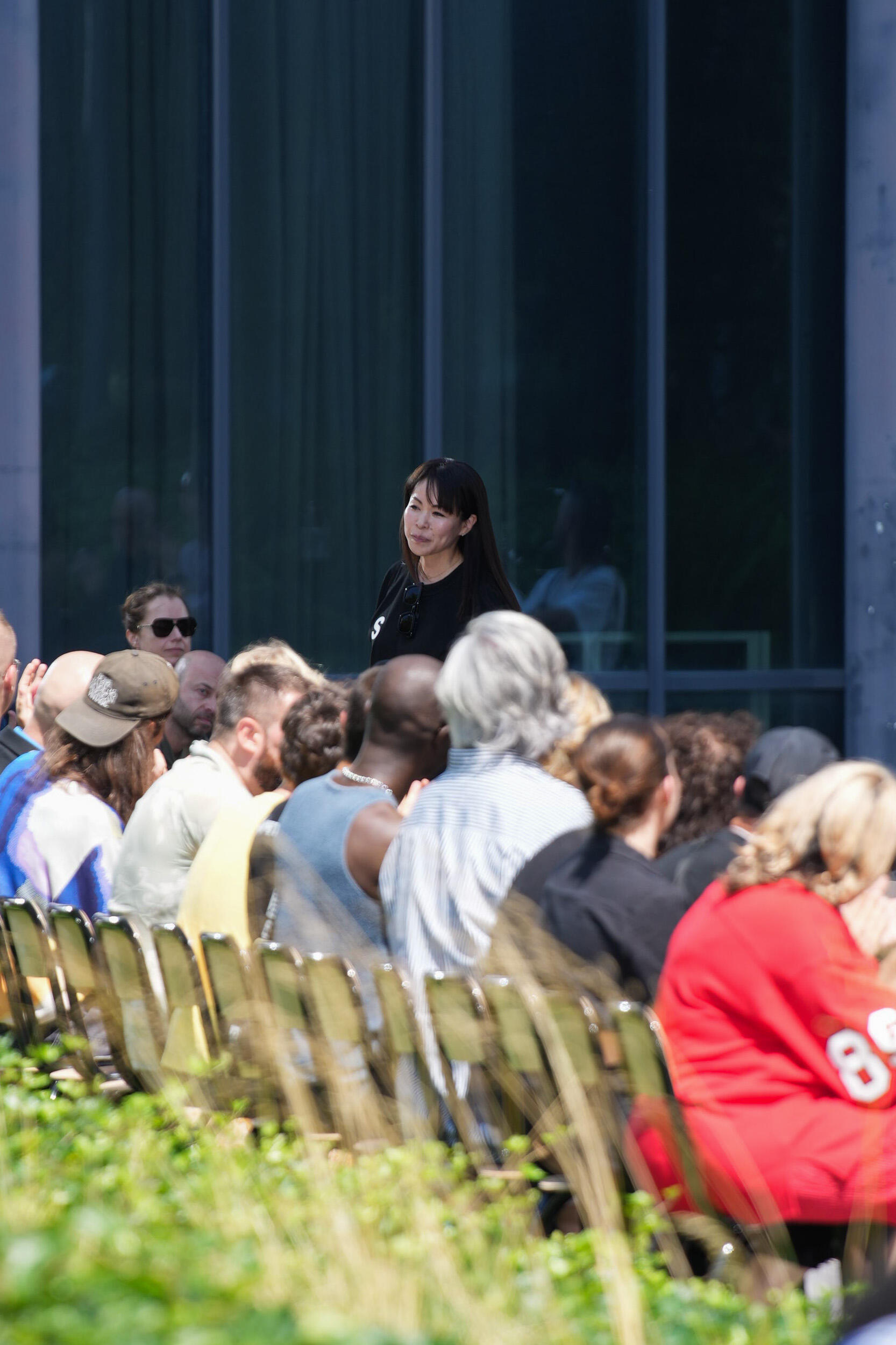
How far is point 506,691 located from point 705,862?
0.66 m

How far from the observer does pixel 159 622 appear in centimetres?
691

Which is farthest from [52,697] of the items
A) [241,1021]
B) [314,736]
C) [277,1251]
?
[277,1251]

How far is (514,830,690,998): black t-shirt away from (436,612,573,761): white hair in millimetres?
395

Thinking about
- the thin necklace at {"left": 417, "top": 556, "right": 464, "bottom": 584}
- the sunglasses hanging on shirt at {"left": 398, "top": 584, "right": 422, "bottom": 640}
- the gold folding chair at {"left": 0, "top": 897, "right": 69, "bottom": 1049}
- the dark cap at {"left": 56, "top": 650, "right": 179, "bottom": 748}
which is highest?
the thin necklace at {"left": 417, "top": 556, "right": 464, "bottom": 584}

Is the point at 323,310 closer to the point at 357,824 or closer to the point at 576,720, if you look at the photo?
the point at 576,720

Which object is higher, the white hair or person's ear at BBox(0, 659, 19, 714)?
the white hair

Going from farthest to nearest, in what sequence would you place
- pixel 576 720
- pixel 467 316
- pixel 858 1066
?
pixel 467 316
pixel 576 720
pixel 858 1066

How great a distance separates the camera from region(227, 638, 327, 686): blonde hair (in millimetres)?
4949

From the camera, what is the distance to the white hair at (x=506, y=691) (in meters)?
3.96

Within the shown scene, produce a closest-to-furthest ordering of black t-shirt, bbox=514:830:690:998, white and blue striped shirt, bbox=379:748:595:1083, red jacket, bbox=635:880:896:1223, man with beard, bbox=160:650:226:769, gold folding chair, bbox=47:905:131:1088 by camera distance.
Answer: red jacket, bbox=635:880:896:1223
black t-shirt, bbox=514:830:690:998
white and blue striped shirt, bbox=379:748:595:1083
gold folding chair, bbox=47:905:131:1088
man with beard, bbox=160:650:226:769

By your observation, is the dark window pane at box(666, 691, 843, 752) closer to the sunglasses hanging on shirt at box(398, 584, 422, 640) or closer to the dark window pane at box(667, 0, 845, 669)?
the dark window pane at box(667, 0, 845, 669)

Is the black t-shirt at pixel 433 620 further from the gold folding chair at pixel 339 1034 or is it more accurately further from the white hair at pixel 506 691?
the gold folding chair at pixel 339 1034

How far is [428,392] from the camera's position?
29.8 feet


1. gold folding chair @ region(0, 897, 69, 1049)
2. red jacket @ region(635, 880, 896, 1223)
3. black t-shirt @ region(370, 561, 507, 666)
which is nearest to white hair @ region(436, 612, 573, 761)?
red jacket @ region(635, 880, 896, 1223)
